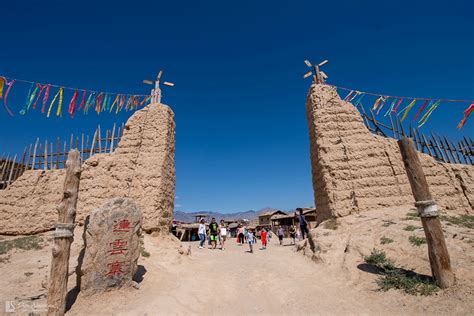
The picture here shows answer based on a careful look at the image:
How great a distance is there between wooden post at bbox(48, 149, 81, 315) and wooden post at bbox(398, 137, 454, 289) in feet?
19.6

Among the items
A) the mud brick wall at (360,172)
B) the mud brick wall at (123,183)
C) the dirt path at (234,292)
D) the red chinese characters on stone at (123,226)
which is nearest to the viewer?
the dirt path at (234,292)

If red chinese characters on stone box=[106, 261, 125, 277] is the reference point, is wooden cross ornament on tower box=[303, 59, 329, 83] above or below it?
above

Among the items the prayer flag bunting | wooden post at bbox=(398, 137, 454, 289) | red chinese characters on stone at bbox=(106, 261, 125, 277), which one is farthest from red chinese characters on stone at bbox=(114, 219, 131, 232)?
the prayer flag bunting

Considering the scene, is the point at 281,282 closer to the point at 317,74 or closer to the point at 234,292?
the point at 234,292

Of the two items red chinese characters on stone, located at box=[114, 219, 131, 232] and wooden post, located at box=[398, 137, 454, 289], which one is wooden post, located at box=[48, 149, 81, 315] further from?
wooden post, located at box=[398, 137, 454, 289]

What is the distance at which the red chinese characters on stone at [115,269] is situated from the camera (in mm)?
4907

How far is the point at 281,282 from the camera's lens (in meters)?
5.81

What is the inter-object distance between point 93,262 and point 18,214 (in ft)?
21.8

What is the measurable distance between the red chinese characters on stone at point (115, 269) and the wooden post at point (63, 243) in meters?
0.73

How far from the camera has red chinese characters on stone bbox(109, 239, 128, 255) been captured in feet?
16.5

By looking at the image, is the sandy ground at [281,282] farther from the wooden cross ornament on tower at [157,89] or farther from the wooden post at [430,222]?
the wooden cross ornament on tower at [157,89]

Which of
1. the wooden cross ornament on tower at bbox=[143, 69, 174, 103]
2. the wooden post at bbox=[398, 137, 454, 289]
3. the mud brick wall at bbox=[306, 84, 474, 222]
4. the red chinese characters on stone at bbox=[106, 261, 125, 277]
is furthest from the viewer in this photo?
the wooden cross ornament on tower at bbox=[143, 69, 174, 103]
